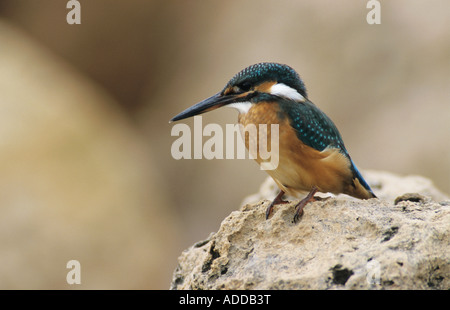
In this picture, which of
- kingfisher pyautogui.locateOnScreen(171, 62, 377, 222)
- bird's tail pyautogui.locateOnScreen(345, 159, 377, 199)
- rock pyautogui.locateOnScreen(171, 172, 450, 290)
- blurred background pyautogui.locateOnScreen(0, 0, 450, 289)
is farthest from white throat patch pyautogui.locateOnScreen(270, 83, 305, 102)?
blurred background pyautogui.locateOnScreen(0, 0, 450, 289)

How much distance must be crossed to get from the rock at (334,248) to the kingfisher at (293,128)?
0.33 m

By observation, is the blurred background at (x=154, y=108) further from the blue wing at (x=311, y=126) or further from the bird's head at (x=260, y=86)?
the bird's head at (x=260, y=86)

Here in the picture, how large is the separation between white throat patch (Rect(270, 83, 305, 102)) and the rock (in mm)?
668

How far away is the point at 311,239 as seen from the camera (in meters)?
2.55

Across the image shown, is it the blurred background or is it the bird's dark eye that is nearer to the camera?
the bird's dark eye

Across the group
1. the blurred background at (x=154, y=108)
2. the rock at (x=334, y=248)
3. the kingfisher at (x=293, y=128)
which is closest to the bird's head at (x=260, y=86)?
the kingfisher at (x=293, y=128)

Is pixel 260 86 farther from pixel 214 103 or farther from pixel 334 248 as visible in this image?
pixel 334 248

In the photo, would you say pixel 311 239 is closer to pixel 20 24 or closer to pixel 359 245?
pixel 359 245

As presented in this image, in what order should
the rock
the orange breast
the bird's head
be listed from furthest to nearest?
the bird's head → the orange breast → the rock

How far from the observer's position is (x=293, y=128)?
10.3 ft

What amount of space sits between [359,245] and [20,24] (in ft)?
32.0

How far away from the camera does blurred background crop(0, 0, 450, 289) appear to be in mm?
7613

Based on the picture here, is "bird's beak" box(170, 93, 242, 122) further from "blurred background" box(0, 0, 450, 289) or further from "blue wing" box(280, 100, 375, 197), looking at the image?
"blurred background" box(0, 0, 450, 289)

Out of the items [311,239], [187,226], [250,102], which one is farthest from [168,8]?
[311,239]
